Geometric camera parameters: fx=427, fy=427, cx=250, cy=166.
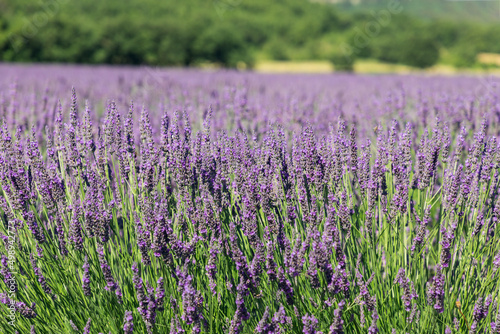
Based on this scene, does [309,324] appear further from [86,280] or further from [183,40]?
[183,40]

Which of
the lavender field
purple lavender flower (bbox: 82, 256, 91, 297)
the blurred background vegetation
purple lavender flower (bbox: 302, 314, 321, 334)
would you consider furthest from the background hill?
purple lavender flower (bbox: 82, 256, 91, 297)

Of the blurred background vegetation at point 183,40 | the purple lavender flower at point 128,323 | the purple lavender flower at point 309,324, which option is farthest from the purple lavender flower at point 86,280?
the blurred background vegetation at point 183,40

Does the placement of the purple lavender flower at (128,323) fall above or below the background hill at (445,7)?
below

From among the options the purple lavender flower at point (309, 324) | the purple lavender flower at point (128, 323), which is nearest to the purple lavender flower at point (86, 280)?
the purple lavender flower at point (128, 323)

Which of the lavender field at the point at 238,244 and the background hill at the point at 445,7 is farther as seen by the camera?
the background hill at the point at 445,7

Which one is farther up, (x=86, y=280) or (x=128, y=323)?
(x=86, y=280)

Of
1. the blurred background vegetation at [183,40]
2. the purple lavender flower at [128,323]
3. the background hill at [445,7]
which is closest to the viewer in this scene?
the purple lavender flower at [128,323]

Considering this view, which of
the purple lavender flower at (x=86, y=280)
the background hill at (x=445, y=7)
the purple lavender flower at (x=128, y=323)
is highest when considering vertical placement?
the background hill at (x=445, y=7)

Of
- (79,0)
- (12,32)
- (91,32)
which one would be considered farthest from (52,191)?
(79,0)

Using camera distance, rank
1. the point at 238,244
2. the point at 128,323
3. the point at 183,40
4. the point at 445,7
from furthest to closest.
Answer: the point at 445,7 < the point at 183,40 < the point at 238,244 < the point at 128,323

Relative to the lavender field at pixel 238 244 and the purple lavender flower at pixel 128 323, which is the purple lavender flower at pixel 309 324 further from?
the purple lavender flower at pixel 128 323

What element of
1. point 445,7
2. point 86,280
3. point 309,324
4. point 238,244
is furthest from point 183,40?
point 445,7

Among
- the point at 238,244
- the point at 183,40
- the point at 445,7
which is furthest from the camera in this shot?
the point at 445,7

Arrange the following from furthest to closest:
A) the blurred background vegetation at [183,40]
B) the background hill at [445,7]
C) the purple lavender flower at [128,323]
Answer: the background hill at [445,7] → the blurred background vegetation at [183,40] → the purple lavender flower at [128,323]
